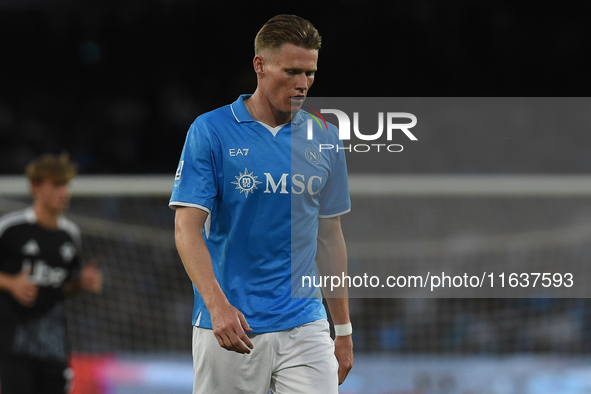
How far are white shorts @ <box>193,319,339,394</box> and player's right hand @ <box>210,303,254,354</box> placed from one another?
0.97 feet

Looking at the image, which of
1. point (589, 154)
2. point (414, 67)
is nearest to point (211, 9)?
point (414, 67)

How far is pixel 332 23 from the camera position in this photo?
12305 millimetres

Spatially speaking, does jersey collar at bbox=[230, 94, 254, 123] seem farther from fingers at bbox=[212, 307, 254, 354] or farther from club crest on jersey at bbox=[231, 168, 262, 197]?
fingers at bbox=[212, 307, 254, 354]

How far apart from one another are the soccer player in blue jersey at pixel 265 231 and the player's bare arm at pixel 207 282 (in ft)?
0.24

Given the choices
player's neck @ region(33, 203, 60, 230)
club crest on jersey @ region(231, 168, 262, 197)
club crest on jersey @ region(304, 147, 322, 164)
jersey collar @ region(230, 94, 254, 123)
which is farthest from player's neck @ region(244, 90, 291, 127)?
player's neck @ region(33, 203, 60, 230)

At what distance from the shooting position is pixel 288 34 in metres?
2.55

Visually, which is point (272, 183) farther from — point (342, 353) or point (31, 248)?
point (31, 248)

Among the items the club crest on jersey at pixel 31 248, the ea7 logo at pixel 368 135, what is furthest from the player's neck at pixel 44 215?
the ea7 logo at pixel 368 135

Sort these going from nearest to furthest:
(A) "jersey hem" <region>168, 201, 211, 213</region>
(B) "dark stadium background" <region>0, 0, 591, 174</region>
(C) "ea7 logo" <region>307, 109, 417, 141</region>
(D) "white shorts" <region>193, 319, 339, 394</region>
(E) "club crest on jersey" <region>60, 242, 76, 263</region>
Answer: (A) "jersey hem" <region>168, 201, 211, 213</region> < (D) "white shorts" <region>193, 319, 339, 394</region> < (C) "ea7 logo" <region>307, 109, 417, 141</region> < (E) "club crest on jersey" <region>60, 242, 76, 263</region> < (B) "dark stadium background" <region>0, 0, 591, 174</region>

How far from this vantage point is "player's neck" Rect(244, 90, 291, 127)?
267cm

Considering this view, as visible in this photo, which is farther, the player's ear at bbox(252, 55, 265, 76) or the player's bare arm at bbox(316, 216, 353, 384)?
the player's bare arm at bbox(316, 216, 353, 384)

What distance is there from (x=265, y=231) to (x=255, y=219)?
52mm

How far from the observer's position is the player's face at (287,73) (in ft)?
8.32

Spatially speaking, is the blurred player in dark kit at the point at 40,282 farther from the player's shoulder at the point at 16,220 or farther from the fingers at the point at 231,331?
the fingers at the point at 231,331
